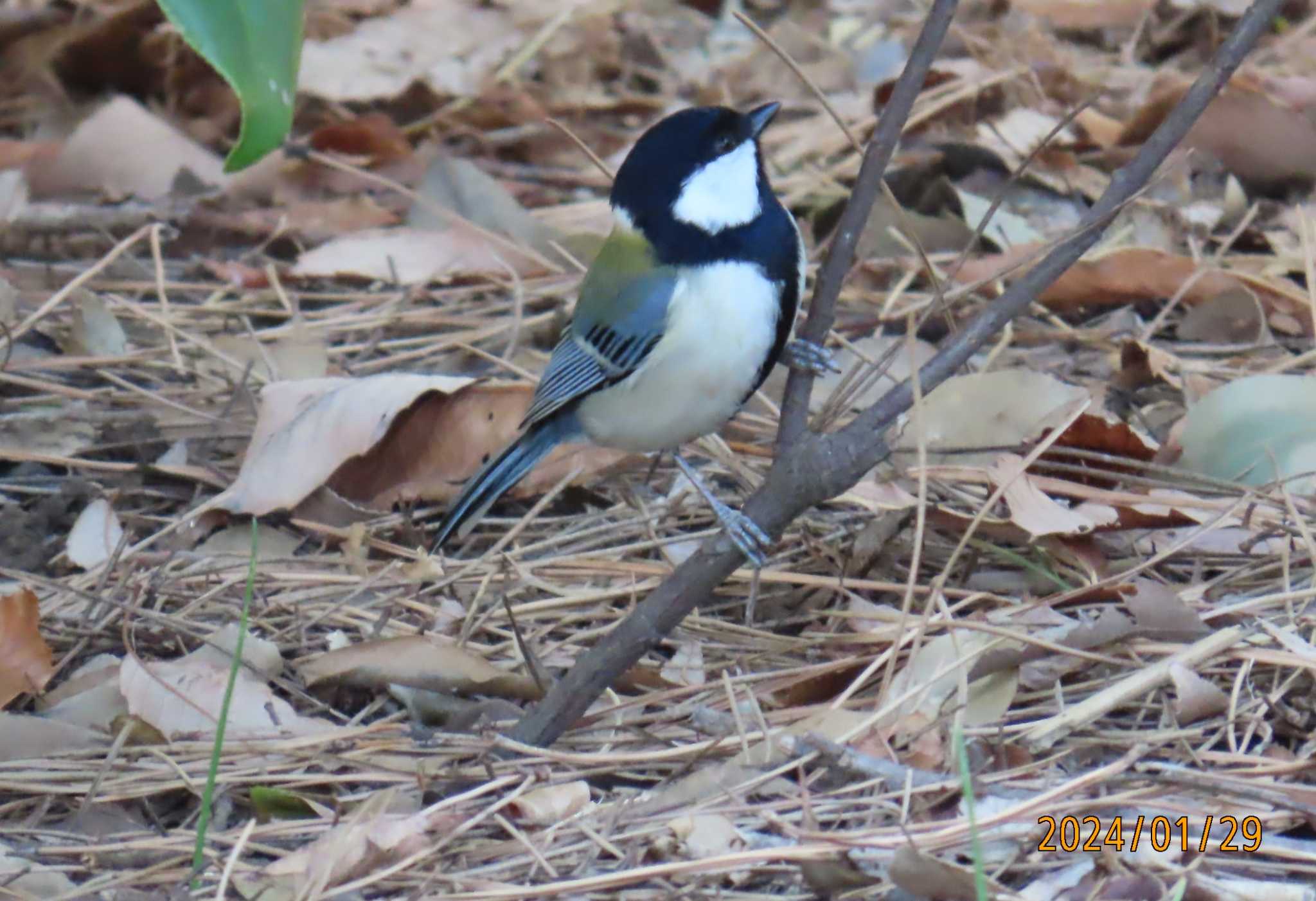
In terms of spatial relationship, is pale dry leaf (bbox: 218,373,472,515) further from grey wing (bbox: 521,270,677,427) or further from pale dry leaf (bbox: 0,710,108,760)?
pale dry leaf (bbox: 0,710,108,760)

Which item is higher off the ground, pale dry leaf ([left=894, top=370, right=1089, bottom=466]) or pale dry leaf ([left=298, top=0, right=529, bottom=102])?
pale dry leaf ([left=894, top=370, right=1089, bottom=466])

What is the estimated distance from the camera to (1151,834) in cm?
162

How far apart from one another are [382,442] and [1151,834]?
1637mm

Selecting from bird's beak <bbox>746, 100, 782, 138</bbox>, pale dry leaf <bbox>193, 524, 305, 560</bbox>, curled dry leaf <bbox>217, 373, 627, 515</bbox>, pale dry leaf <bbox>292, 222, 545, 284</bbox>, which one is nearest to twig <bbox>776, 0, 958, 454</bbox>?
bird's beak <bbox>746, 100, 782, 138</bbox>

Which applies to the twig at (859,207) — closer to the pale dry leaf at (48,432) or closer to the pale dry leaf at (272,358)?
the pale dry leaf at (272,358)

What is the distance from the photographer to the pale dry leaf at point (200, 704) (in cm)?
204

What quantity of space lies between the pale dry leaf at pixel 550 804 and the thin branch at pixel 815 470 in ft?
0.37

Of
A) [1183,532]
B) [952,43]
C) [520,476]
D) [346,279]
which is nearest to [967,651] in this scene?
[1183,532]

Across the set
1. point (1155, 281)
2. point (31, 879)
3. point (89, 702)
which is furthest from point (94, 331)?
point (1155, 281)

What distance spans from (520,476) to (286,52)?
103 cm

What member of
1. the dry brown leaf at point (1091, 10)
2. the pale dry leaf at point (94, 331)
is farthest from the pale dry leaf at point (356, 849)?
the dry brown leaf at point (1091, 10)

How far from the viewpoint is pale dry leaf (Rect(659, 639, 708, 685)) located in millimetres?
2139

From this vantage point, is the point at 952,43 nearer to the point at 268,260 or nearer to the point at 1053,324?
the point at 1053,324

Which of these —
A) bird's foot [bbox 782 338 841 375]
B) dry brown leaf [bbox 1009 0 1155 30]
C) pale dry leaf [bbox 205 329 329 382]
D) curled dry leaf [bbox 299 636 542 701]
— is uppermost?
bird's foot [bbox 782 338 841 375]
